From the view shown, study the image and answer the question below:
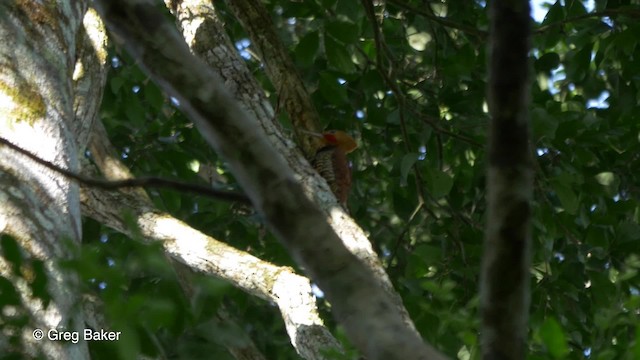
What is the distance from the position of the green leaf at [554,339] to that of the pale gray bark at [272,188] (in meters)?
0.17

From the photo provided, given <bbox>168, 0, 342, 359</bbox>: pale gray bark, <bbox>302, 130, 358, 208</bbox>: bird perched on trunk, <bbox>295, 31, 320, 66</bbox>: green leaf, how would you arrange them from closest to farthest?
<bbox>168, 0, 342, 359</bbox>: pale gray bark
<bbox>295, 31, 320, 66</bbox>: green leaf
<bbox>302, 130, 358, 208</bbox>: bird perched on trunk

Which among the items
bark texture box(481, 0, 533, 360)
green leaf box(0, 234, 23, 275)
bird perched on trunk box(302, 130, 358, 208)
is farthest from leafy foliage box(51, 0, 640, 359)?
bark texture box(481, 0, 533, 360)

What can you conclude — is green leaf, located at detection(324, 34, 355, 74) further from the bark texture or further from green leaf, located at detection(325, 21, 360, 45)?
the bark texture

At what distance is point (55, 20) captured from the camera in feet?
9.24

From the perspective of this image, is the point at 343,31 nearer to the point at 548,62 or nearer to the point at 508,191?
the point at 548,62

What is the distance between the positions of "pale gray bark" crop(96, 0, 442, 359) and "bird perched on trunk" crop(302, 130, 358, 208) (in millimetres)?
2795

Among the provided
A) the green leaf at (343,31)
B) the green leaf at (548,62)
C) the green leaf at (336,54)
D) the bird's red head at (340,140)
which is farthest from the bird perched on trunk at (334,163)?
the green leaf at (548,62)

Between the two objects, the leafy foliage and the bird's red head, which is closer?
the leafy foliage

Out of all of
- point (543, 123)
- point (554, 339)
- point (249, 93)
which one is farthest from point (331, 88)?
point (554, 339)

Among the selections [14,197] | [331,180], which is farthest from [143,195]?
[14,197]

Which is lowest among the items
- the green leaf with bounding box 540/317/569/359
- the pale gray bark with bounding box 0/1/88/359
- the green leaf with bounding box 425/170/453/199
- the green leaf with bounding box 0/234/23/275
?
the green leaf with bounding box 540/317/569/359

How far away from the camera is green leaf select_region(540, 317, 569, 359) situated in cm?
142

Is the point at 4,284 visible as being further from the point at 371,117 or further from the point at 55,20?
the point at 371,117

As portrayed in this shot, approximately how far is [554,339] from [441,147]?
326cm
